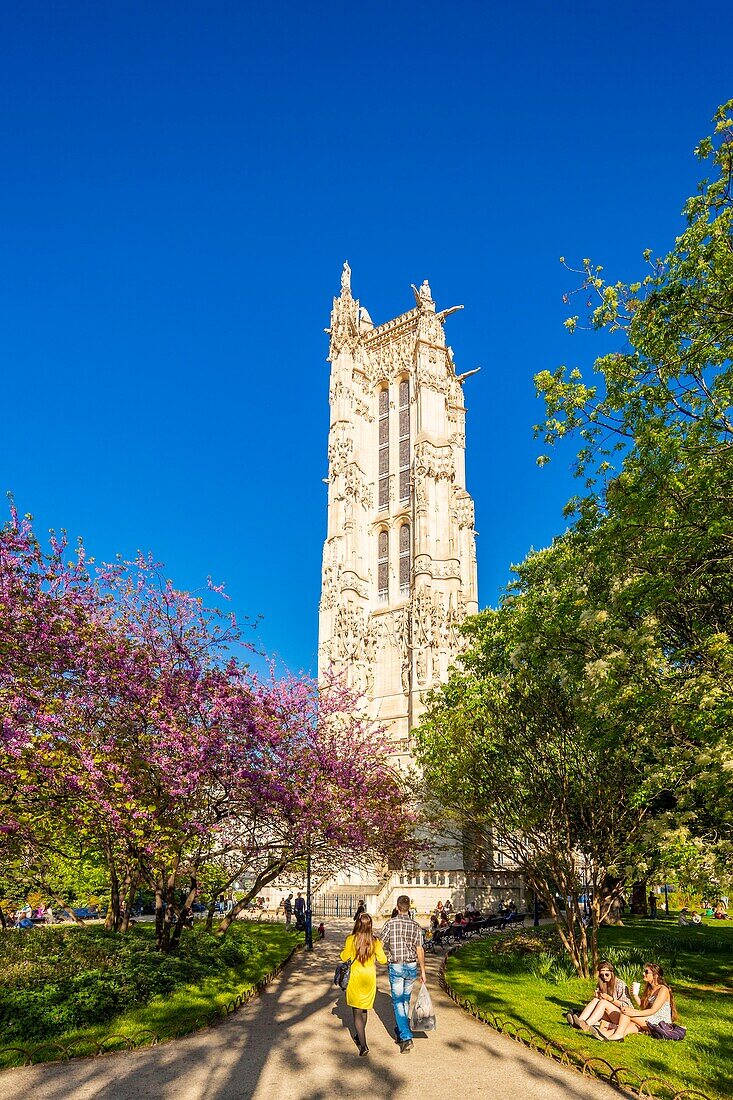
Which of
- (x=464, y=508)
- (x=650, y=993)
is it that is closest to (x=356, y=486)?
(x=464, y=508)

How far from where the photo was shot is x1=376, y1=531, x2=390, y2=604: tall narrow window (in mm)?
50838

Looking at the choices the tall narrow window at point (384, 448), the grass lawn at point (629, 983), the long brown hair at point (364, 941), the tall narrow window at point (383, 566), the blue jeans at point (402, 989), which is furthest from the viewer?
the tall narrow window at point (384, 448)

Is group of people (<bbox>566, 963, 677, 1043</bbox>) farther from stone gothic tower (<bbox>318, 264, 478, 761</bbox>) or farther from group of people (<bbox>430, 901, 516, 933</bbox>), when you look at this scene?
stone gothic tower (<bbox>318, 264, 478, 761</bbox>)

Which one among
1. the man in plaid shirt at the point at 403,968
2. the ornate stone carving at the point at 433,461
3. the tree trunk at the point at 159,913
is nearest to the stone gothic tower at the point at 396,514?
the ornate stone carving at the point at 433,461

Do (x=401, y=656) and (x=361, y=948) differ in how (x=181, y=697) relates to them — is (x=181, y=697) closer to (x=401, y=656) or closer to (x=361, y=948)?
(x=361, y=948)

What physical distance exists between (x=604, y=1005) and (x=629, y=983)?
3.45 metres

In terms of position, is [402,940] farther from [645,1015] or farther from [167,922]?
[167,922]

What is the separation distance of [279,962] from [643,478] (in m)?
12.5

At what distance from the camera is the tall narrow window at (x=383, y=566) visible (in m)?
50.8

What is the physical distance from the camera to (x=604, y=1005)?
29.7 feet

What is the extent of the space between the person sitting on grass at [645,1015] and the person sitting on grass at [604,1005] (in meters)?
0.09

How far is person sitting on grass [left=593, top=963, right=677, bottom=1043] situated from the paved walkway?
100cm

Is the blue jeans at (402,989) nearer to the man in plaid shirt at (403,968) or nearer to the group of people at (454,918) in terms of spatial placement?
the man in plaid shirt at (403,968)

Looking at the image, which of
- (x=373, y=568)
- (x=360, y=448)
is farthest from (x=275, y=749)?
(x=360, y=448)
